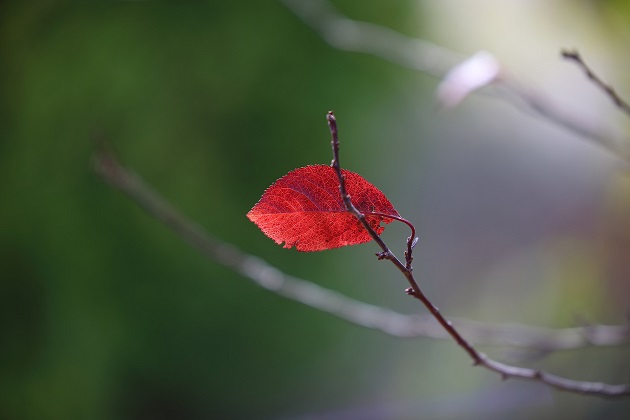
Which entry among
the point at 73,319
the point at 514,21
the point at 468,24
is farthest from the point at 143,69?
the point at 514,21

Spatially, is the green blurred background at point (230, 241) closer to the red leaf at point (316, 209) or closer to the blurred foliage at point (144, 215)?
the blurred foliage at point (144, 215)

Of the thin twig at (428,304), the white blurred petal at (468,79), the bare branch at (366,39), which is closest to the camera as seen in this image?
the thin twig at (428,304)

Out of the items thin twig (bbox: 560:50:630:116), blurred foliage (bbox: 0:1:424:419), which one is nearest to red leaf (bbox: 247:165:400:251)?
thin twig (bbox: 560:50:630:116)

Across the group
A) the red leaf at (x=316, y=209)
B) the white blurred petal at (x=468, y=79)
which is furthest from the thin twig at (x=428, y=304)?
the white blurred petal at (x=468, y=79)

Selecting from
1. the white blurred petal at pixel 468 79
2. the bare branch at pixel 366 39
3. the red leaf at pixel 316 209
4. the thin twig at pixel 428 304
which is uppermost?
the bare branch at pixel 366 39

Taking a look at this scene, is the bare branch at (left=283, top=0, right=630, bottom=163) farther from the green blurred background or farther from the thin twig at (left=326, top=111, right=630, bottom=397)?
the thin twig at (left=326, top=111, right=630, bottom=397)

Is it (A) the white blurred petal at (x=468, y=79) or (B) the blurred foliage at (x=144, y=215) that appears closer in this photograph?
(A) the white blurred petal at (x=468, y=79)

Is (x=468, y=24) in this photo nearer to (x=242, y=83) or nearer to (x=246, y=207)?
(x=242, y=83)

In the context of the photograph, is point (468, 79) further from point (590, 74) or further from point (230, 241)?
point (230, 241)
